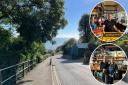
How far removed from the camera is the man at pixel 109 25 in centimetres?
296

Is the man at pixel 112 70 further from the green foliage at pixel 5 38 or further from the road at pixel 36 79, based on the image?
the green foliage at pixel 5 38

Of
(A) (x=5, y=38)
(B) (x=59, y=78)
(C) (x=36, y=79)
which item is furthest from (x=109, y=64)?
→ (A) (x=5, y=38)

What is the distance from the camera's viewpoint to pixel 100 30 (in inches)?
120

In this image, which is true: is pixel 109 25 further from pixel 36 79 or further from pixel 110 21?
pixel 36 79

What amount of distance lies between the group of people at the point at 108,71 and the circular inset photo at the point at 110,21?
0.23 m

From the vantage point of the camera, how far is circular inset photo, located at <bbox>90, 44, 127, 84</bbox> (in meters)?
3.02

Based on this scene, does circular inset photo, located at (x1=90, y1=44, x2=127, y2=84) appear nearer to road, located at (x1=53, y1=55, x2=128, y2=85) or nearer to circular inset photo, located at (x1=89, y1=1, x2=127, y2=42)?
circular inset photo, located at (x1=89, y1=1, x2=127, y2=42)

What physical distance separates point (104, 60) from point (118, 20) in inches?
15.7

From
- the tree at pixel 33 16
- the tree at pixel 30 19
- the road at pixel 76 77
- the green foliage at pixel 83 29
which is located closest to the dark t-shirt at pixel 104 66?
the road at pixel 76 77

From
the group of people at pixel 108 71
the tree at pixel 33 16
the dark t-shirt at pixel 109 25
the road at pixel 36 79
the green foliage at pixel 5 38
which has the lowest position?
the road at pixel 36 79

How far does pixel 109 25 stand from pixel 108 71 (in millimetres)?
437

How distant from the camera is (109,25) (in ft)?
9.78

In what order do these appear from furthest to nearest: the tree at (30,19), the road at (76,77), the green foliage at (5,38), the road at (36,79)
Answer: the green foliage at (5,38)
the tree at (30,19)
the road at (76,77)
the road at (36,79)

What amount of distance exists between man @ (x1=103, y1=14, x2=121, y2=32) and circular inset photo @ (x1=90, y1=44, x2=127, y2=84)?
18 centimetres
